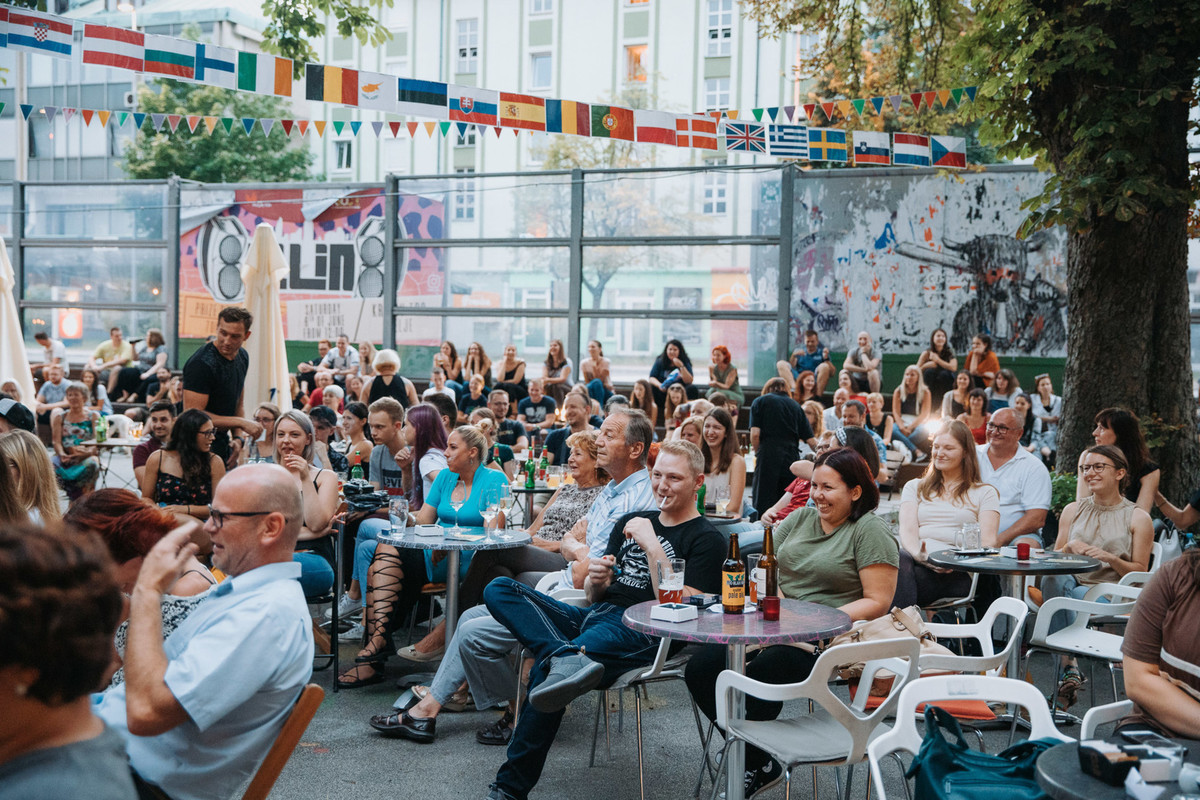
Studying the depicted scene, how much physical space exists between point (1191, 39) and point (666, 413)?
7312 mm

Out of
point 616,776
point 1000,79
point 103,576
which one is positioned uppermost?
point 1000,79

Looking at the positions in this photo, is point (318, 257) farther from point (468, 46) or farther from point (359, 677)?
point (468, 46)

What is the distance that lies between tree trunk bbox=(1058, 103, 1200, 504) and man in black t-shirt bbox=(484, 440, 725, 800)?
14.5ft

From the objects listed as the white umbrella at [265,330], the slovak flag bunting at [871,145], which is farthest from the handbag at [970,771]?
the slovak flag bunting at [871,145]

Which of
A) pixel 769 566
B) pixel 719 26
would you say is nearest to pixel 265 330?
pixel 769 566

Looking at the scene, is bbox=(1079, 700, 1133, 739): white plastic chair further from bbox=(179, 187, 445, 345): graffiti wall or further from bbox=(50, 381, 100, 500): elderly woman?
bbox=(179, 187, 445, 345): graffiti wall

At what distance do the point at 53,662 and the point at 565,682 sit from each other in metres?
2.35

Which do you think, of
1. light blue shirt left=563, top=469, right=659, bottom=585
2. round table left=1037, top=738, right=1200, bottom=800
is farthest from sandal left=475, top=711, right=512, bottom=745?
round table left=1037, top=738, right=1200, bottom=800

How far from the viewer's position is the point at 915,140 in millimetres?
12453

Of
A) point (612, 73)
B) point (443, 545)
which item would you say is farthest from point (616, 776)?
point (612, 73)

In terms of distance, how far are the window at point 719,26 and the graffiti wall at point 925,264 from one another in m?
16.3

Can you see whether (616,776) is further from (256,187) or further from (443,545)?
(256,187)

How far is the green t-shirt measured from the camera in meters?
4.12

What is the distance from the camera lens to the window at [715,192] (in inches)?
588
